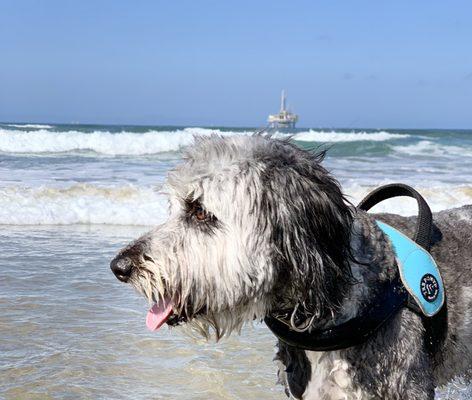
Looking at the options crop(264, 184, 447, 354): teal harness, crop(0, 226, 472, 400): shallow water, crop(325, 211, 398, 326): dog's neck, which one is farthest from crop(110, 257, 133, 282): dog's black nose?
crop(0, 226, 472, 400): shallow water

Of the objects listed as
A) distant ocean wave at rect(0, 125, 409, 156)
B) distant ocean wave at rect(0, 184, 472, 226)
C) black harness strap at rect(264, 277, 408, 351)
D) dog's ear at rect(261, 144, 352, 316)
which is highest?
dog's ear at rect(261, 144, 352, 316)

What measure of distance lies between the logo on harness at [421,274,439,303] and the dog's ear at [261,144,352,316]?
49 cm

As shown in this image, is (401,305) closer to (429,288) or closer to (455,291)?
(429,288)

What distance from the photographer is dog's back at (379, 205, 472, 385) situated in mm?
3391

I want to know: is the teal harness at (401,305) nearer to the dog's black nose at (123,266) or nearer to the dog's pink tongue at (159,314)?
the dog's pink tongue at (159,314)

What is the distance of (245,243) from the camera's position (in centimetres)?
279

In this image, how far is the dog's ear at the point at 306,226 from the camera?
2.72 meters

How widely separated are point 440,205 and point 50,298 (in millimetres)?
9237

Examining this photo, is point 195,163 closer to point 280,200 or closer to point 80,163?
point 280,200

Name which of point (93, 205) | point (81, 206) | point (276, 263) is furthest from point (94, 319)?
point (93, 205)

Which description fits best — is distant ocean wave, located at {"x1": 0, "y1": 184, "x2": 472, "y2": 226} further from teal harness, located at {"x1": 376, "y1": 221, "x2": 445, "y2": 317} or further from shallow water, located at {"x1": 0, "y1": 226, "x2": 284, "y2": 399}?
teal harness, located at {"x1": 376, "y1": 221, "x2": 445, "y2": 317}

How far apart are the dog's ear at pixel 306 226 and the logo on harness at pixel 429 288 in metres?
0.49

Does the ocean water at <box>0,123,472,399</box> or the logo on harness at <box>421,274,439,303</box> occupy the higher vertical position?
the logo on harness at <box>421,274,439,303</box>

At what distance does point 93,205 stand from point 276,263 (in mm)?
9749
